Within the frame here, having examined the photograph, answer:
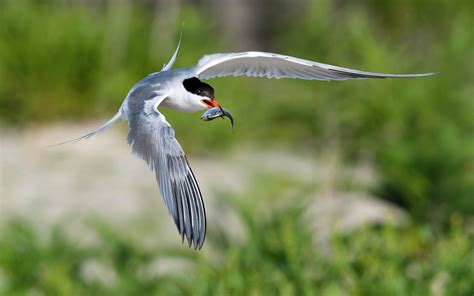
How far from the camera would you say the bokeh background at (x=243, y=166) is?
2881mm

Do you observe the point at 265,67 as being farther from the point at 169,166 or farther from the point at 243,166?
the point at 243,166

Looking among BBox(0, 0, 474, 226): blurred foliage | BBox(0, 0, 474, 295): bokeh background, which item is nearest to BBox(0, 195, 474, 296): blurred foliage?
BBox(0, 0, 474, 295): bokeh background

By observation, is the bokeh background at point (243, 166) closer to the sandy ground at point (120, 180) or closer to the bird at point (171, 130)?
the sandy ground at point (120, 180)

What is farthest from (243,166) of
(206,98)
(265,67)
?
(206,98)

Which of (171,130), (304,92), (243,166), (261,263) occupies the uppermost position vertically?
(304,92)

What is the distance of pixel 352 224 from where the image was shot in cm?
420

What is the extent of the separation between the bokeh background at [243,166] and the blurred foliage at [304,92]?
0.03 ft

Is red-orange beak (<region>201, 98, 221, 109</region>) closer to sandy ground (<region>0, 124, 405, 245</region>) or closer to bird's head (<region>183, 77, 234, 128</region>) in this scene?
bird's head (<region>183, 77, 234, 128</region>)

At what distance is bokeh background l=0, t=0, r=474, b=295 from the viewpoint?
2881 millimetres

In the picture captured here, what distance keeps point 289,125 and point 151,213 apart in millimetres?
1076

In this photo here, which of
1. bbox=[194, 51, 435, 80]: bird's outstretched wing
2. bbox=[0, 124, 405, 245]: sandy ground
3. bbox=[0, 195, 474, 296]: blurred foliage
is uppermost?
bbox=[0, 124, 405, 245]: sandy ground

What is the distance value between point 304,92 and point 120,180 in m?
1.04

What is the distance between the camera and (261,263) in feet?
9.48

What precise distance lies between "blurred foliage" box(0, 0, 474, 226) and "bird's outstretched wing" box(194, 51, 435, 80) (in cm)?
305
